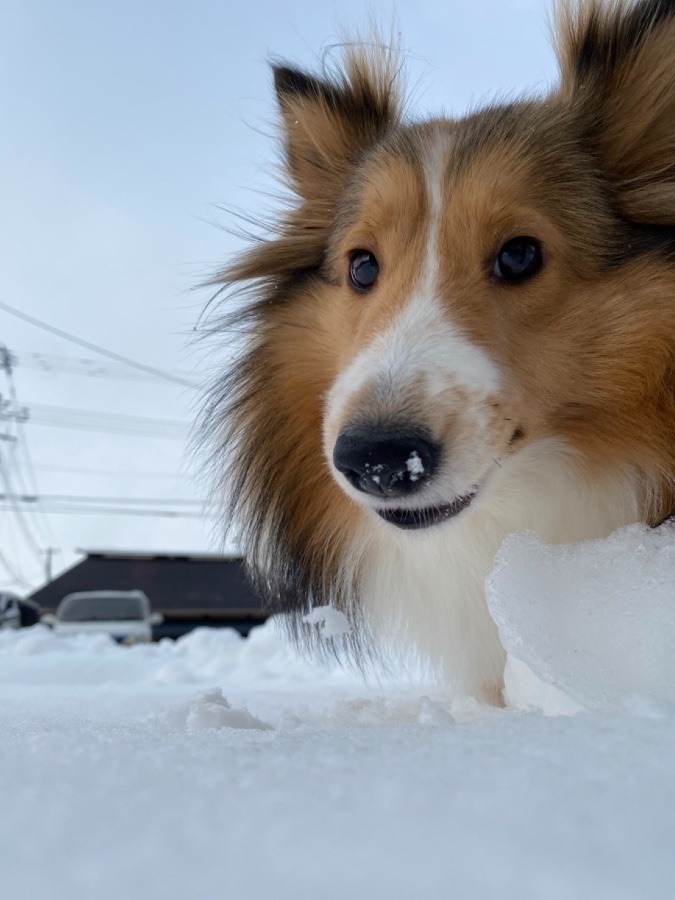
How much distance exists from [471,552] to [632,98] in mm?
1318

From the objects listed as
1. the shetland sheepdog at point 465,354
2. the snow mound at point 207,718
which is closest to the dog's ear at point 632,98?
the shetland sheepdog at point 465,354

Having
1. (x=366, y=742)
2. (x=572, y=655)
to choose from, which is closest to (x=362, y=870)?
(x=366, y=742)

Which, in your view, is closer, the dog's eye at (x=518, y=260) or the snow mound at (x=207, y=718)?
the snow mound at (x=207, y=718)

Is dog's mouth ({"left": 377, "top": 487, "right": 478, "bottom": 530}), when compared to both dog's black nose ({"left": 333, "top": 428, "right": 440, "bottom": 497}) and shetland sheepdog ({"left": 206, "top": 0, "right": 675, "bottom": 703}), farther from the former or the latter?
dog's black nose ({"left": 333, "top": 428, "right": 440, "bottom": 497})

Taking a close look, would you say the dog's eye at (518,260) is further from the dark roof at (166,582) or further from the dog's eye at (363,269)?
the dark roof at (166,582)

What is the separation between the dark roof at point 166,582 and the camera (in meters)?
17.5

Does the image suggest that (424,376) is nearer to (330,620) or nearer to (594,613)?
(594,613)

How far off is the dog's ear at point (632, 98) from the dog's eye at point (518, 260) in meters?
0.36

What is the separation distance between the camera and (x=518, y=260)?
2.08m

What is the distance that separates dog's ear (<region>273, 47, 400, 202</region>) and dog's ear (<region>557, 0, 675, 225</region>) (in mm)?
655

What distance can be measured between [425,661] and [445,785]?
1815mm

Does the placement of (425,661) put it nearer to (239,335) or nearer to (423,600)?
(423,600)

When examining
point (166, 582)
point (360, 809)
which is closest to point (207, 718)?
point (360, 809)

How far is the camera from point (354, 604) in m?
2.60
